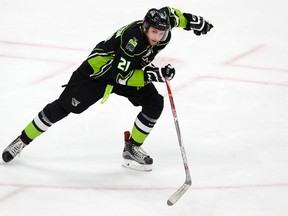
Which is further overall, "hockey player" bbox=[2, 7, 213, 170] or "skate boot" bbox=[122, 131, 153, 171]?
"skate boot" bbox=[122, 131, 153, 171]

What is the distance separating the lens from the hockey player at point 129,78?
376cm

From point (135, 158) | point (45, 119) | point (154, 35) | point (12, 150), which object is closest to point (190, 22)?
point (154, 35)

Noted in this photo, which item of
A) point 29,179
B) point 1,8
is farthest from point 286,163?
point 1,8

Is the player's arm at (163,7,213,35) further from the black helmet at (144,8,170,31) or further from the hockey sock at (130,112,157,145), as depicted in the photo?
the hockey sock at (130,112,157,145)

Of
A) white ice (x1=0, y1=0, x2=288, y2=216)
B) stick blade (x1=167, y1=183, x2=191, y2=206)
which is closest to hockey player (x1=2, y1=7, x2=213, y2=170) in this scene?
white ice (x1=0, y1=0, x2=288, y2=216)

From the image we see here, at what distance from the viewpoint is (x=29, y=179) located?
4.00 metres

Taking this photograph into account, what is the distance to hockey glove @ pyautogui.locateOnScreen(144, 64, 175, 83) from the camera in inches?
147

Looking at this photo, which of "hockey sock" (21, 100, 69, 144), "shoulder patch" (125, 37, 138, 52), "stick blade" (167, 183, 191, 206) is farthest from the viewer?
"hockey sock" (21, 100, 69, 144)

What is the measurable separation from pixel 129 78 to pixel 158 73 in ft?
0.57

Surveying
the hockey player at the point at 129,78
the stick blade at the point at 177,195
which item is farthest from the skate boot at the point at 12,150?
the stick blade at the point at 177,195

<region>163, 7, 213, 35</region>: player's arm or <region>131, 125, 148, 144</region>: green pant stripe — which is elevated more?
<region>163, 7, 213, 35</region>: player's arm

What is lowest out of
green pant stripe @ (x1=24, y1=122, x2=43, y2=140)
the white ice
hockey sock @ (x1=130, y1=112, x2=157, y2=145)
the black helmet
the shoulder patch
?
the white ice

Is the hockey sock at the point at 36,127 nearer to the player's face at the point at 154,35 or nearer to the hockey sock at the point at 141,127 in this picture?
the hockey sock at the point at 141,127

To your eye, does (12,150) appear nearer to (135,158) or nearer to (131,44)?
(135,158)
